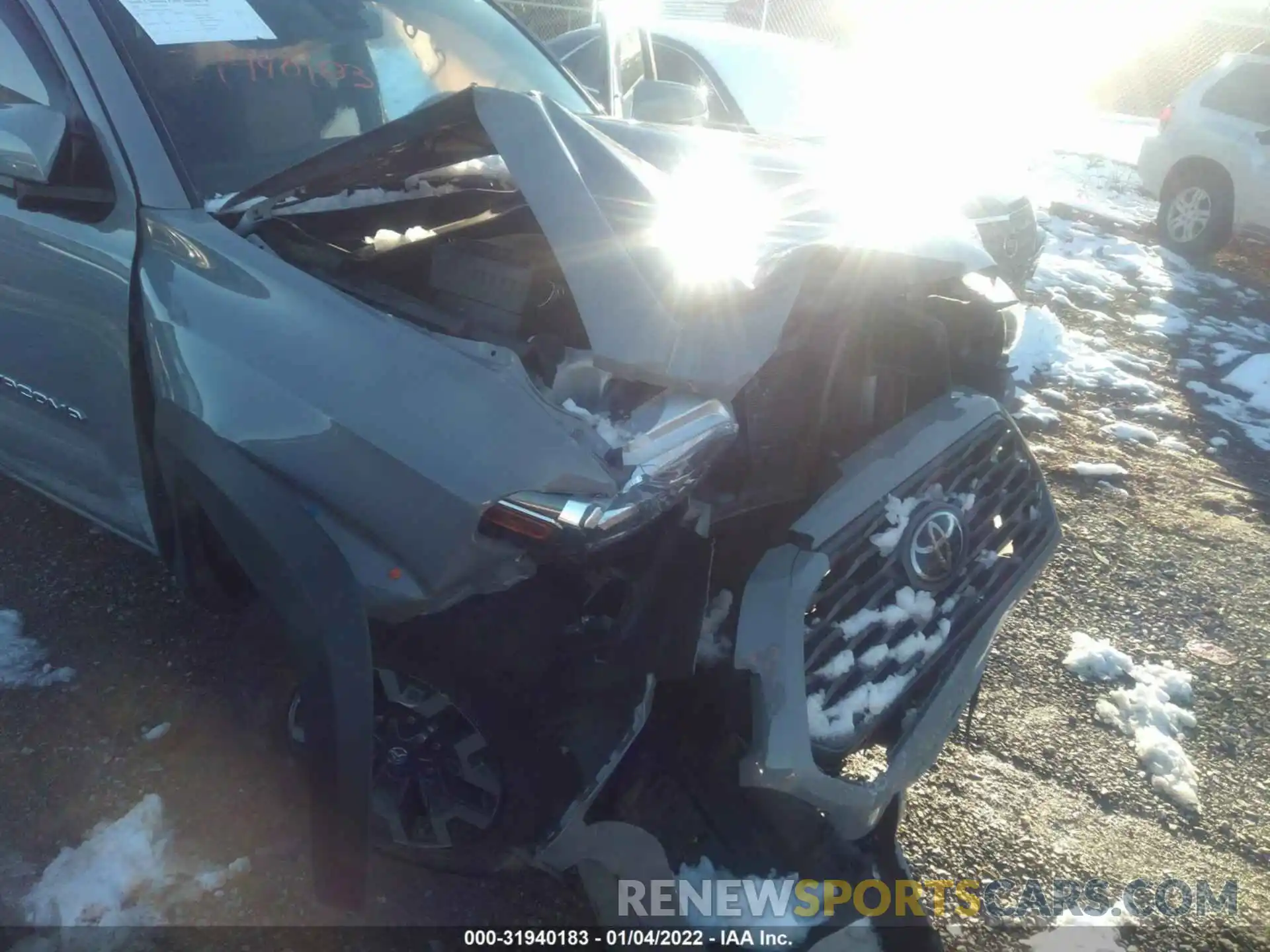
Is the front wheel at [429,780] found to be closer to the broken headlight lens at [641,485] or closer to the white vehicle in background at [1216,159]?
the broken headlight lens at [641,485]

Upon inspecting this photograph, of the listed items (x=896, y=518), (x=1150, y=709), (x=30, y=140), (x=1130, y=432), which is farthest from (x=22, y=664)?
(x=1130, y=432)

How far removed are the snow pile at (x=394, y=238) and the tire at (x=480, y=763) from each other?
1.05 metres

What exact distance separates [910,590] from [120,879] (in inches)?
74.6

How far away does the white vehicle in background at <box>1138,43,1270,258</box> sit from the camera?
7.87 metres

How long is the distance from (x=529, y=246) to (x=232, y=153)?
2.71ft

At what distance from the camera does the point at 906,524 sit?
2.15 meters

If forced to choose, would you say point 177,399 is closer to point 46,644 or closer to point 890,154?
point 46,644

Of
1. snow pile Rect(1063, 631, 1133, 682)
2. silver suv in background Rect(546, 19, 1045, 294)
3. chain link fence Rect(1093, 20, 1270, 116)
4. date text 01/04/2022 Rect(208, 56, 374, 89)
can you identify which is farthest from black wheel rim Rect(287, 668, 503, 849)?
chain link fence Rect(1093, 20, 1270, 116)

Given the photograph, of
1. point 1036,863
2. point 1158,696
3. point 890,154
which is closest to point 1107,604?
point 1158,696

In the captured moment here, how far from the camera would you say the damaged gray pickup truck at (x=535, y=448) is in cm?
179

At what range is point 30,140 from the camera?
2.27 metres

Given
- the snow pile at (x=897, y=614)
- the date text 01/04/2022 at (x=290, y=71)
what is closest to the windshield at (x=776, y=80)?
the date text 01/04/2022 at (x=290, y=71)

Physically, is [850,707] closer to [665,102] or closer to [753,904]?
[753,904]

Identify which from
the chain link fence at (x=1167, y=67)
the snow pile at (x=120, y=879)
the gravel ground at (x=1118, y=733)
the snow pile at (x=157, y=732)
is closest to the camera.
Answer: the snow pile at (x=120, y=879)
